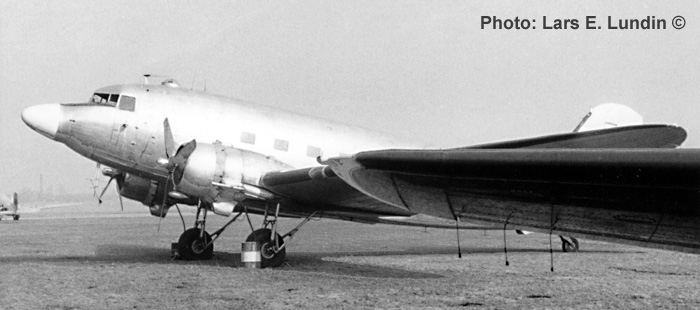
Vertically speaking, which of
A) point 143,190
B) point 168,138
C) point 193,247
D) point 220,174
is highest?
point 168,138

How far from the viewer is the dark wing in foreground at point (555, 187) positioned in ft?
5.15

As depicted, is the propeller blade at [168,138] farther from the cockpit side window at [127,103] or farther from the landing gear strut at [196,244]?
the landing gear strut at [196,244]

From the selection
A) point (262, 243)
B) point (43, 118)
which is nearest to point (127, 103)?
point (43, 118)

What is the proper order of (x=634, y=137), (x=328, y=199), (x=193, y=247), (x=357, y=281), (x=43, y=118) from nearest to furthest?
(x=634, y=137) < (x=357, y=281) < (x=43, y=118) < (x=328, y=199) < (x=193, y=247)

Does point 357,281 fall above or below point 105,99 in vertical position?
below

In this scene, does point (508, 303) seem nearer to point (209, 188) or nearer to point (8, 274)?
point (209, 188)

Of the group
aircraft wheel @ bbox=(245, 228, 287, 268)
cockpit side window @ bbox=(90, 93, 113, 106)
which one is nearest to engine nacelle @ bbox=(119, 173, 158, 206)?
cockpit side window @ bbox=(90, 93, 113, 106)

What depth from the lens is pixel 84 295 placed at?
8.48 metres

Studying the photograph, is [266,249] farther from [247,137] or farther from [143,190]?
[143,190]

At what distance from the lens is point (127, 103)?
13531mm

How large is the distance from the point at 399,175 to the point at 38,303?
24.1 feet

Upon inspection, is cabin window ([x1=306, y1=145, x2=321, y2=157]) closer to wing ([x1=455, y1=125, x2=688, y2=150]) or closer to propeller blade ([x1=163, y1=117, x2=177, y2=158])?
propeller blade ([x1=163, y1=117, x2=177, y2=158])

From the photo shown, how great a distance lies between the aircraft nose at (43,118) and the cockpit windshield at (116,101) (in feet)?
2.93

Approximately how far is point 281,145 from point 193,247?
3033 mm
